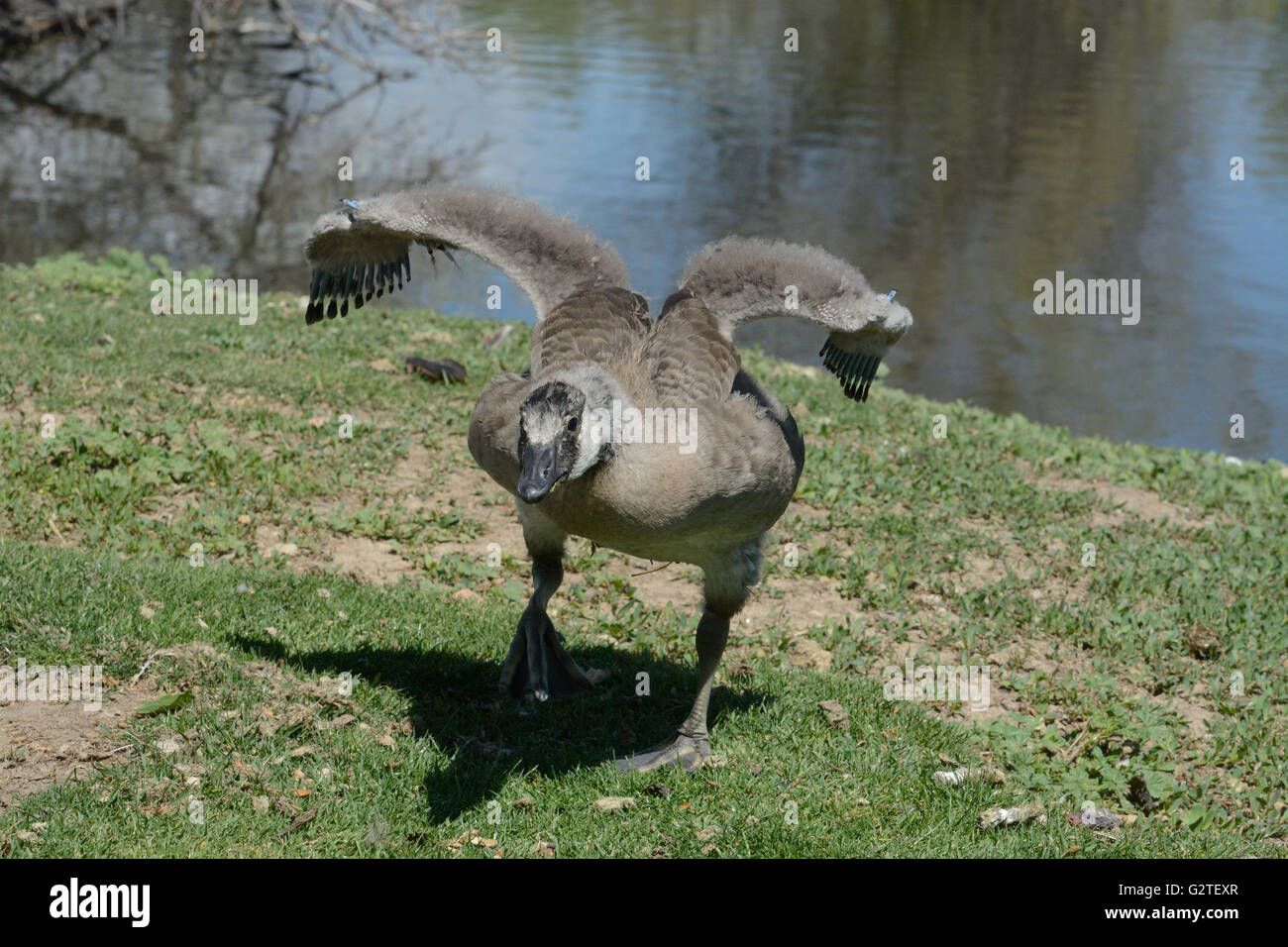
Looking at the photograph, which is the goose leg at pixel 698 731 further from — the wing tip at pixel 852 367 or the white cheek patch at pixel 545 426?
the white cheek patch at pixel 545 426

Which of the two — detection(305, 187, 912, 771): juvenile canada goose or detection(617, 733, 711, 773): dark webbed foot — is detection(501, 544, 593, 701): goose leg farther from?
detection(617, 733, 711, 773): dark webbed foot

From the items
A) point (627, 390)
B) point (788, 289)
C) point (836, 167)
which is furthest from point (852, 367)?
point (836, 167)

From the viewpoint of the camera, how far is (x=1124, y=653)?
24.9 feet

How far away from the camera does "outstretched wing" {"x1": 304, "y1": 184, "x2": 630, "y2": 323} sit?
232 inches

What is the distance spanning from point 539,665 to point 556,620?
133 cm

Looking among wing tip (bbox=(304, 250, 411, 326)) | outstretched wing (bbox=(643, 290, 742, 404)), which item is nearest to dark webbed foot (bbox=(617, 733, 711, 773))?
outstretched wing (bbox=(643, 290, 742, 404))

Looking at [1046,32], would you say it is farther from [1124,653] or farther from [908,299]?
[1124,653]

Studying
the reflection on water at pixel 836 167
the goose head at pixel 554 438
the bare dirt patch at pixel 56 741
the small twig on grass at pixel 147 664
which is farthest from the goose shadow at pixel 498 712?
the reflection on water at pixel 836 167

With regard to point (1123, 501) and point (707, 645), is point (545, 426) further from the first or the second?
point (1123, 501)

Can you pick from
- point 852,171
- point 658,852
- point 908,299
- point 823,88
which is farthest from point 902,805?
point 823,88

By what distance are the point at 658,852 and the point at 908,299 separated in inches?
553

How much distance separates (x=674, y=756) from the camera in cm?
574

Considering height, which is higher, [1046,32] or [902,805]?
[1046,32]

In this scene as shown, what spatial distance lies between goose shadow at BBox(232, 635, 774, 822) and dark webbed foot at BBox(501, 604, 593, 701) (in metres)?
0.07
